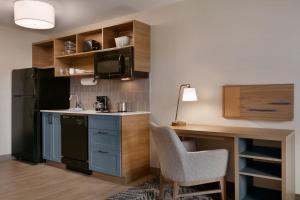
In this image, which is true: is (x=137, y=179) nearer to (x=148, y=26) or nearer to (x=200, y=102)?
(x=200, y=102)

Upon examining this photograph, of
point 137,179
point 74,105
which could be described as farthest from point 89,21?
point 137,179

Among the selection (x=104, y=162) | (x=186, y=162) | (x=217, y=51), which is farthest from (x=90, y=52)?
(x=186, y=162)

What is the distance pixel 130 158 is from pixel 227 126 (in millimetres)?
1261

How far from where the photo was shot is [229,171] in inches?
115

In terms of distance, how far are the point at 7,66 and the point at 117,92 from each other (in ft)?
6.81

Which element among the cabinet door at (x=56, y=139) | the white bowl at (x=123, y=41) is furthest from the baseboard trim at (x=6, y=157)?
the white bowl at (x=123, y=41)

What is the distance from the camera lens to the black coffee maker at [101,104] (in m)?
3.79

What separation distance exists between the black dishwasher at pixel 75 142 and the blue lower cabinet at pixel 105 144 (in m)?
0.12

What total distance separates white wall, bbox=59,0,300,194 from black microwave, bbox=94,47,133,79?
0.39m

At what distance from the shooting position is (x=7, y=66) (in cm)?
430

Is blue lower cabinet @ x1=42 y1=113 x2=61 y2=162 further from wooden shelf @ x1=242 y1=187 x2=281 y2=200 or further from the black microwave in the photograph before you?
wooden shelf @ x1=242 y1=187 x2=281 y2=200

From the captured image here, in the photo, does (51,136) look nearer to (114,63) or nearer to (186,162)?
(114,63)

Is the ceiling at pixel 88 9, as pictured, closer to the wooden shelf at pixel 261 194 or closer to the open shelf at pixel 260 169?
the open shelf at pixel 260 169

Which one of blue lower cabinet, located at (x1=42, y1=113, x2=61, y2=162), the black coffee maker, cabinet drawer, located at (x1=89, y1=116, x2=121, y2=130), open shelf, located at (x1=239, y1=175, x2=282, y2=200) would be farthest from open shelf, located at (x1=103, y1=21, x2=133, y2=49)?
open shelf, located at (x1=239, y1=175, x2=282, y2=200)
